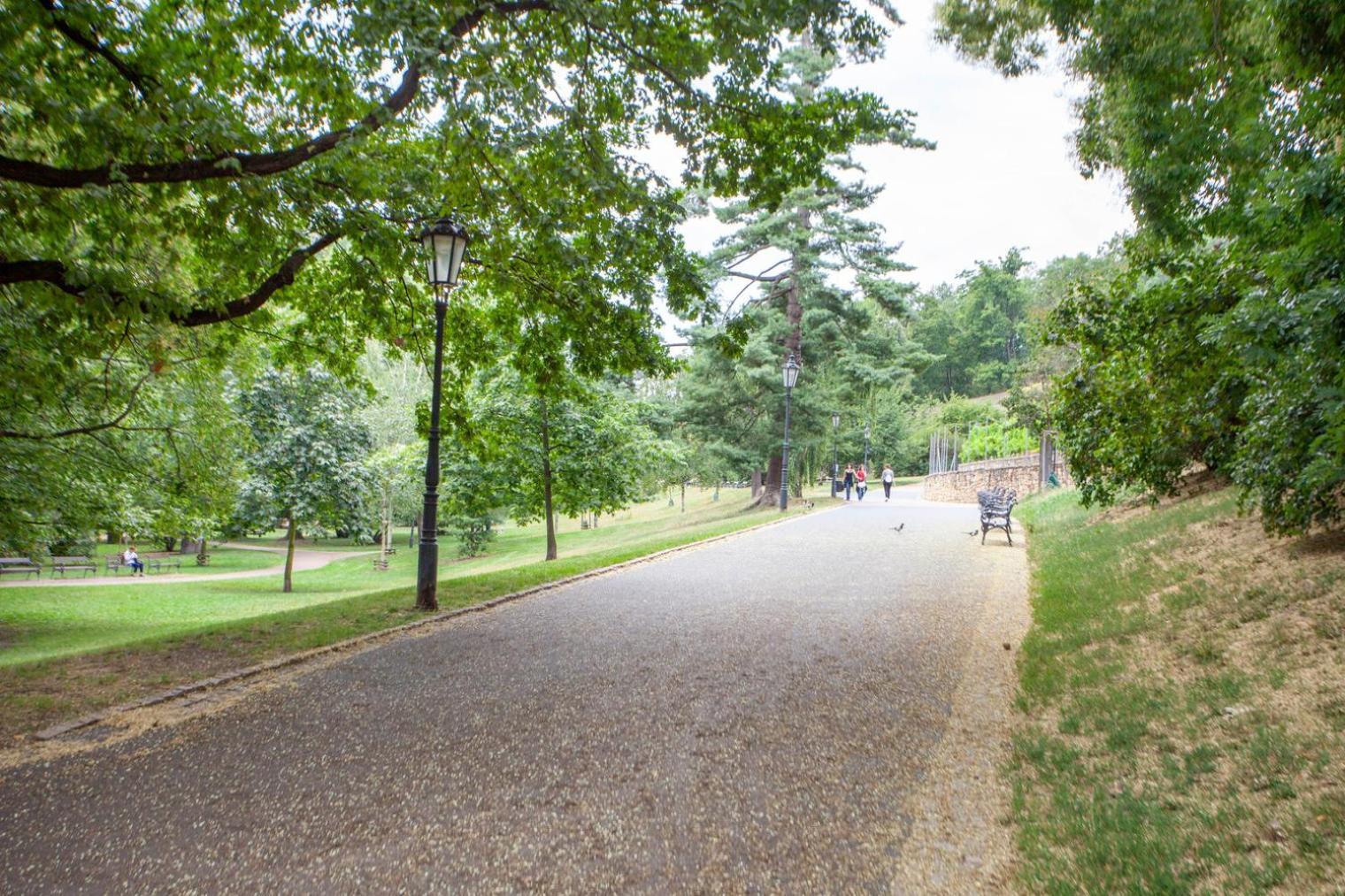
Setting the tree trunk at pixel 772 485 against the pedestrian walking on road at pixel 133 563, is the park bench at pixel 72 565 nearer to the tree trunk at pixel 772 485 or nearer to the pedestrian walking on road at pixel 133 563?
the pedestrian walking on road at pixel 133 563

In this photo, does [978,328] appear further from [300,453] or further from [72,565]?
[72,565]

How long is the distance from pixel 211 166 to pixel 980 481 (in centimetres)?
3132

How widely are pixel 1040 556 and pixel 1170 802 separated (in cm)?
913

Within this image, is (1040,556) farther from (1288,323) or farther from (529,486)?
(529,486)

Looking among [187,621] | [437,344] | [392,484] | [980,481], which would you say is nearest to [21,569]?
[392,484]

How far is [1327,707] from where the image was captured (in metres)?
3.71

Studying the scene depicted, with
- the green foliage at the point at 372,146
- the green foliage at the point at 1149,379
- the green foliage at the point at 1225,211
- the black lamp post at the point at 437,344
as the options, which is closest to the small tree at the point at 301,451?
the green foliage at the point at 372,146

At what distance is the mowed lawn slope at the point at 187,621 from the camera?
5.65m

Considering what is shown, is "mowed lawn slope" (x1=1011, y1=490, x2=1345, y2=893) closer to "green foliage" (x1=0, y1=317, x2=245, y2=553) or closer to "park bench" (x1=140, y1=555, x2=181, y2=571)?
"green foliage" (x1=0, y1=317, x2=245, y2=553)

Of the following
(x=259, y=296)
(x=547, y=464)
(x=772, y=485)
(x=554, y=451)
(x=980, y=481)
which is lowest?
(x=772, y=485)

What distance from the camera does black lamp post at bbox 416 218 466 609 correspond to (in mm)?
7949

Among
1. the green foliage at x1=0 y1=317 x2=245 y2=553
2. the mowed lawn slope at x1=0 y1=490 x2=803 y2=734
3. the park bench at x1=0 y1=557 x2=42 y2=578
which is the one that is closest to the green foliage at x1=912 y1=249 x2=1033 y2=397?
the mowed lawn slope at x1=0 y1=490 x2=803 y2=734

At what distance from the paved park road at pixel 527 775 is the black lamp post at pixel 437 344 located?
1.43m

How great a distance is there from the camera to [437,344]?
8.44 metres
